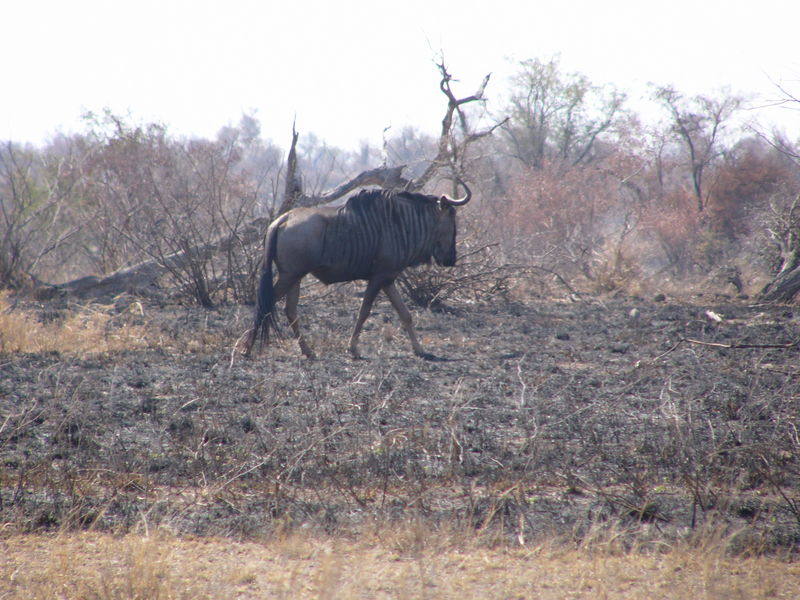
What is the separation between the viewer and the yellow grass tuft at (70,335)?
7766 mm

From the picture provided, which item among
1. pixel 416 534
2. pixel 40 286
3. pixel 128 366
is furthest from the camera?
pixel 40 286

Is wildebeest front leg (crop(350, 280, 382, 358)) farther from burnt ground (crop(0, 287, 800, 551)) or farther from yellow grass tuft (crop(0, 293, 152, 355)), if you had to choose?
yellow grass tuft (crop(0, 293, 152, 355))

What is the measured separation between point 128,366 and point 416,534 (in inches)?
174

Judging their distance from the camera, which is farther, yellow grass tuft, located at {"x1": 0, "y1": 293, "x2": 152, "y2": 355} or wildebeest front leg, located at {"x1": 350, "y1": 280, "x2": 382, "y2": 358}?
yellow grass tuft, located at {"x1": 0, "y1": 293, "x2": 152, "y2": 355}

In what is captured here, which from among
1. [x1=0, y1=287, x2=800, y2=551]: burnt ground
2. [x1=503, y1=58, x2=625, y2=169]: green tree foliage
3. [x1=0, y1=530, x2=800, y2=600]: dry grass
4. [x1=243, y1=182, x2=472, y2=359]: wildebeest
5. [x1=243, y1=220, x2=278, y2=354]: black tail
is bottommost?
[x1=0, y1=530, x2=800, y2=600]: dry grass

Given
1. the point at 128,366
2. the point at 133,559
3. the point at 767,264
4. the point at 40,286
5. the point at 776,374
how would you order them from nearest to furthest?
1. the point at 133,559
2. the point at 776,374
3. the point at 128,366
4. the point at 40,286
5. the point at 767,264

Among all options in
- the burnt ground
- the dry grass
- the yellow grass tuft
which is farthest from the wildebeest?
the dry grass

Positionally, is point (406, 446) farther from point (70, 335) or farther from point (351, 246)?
point (70, 335)

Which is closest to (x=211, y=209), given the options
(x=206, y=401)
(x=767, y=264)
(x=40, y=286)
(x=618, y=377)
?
(x=40, y=286)

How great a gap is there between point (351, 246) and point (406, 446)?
326 centimetres

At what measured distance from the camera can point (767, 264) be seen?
1326 cm

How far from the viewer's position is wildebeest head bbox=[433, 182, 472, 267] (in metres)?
7.91

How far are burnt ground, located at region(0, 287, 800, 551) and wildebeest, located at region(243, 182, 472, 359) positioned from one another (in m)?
0.45

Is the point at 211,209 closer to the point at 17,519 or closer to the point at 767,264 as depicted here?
the point at 17,519
